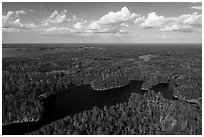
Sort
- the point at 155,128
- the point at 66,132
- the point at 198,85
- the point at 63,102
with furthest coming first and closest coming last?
the point at 198,85, the point at 63,102, the point at 155,128, the point at 66,132

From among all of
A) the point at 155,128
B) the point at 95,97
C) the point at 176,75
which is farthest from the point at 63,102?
the point at 176,75

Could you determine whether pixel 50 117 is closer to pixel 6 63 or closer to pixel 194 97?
pixel 194 97

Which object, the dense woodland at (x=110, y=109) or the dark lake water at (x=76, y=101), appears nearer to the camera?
the dense woodland at (x=110, y=109)

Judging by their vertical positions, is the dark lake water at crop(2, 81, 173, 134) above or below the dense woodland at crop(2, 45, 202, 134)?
below

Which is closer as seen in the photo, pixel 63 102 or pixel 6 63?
pixel 63 102

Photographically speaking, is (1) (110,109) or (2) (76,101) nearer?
(1) (110,109)

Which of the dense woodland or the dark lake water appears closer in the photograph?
the dense woodland

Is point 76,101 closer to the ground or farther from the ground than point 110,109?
closer to the ground

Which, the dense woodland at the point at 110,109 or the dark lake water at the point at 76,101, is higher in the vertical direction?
the dense woodland at the point at 110,109
